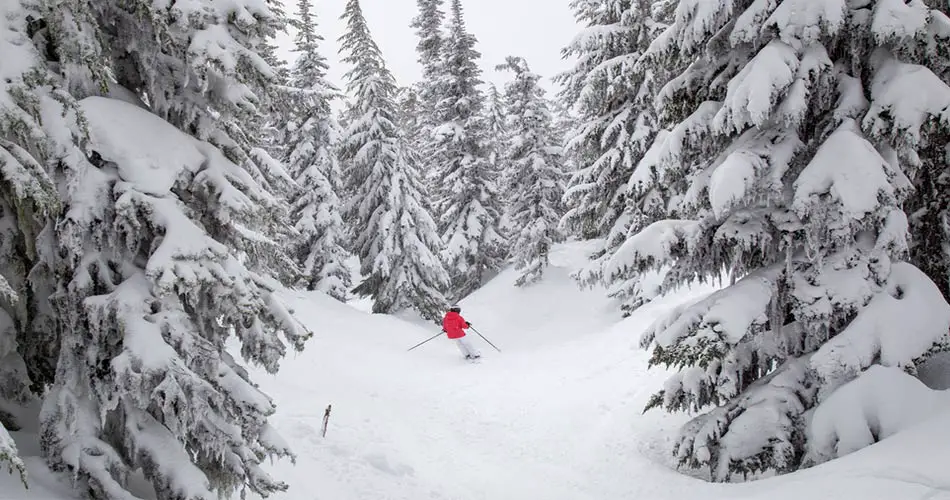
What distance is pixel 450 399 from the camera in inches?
524

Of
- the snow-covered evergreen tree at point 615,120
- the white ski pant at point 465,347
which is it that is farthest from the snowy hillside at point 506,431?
the snow-covered evergreen tree at point 615,120

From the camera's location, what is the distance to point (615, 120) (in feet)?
57.6

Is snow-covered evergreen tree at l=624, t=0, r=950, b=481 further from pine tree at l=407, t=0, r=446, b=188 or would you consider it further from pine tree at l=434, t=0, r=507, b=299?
pine tree at l=407, t=0, r=446, b=188

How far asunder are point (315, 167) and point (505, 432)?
55.3 feet

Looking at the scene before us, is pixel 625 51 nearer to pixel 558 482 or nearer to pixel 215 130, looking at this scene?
pixel 558 482

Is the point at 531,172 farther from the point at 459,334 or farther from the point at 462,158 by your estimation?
the point at 459,334

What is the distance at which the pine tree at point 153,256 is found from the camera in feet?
15.4

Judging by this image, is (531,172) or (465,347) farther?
(531,172)

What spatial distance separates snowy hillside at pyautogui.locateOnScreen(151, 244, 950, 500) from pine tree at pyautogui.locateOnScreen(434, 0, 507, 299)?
981 cm

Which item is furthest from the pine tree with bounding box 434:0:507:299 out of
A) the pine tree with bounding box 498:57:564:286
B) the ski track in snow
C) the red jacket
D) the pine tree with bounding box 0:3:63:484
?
the pine tree with bounding box 0:3:63:484

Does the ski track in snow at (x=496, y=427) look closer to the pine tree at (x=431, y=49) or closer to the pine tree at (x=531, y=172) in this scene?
the pine tree at (x=531, y=172)

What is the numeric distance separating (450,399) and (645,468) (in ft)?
18.4

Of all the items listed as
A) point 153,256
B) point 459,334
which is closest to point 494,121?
point 459,334

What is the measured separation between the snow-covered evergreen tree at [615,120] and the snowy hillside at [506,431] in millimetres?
3068
